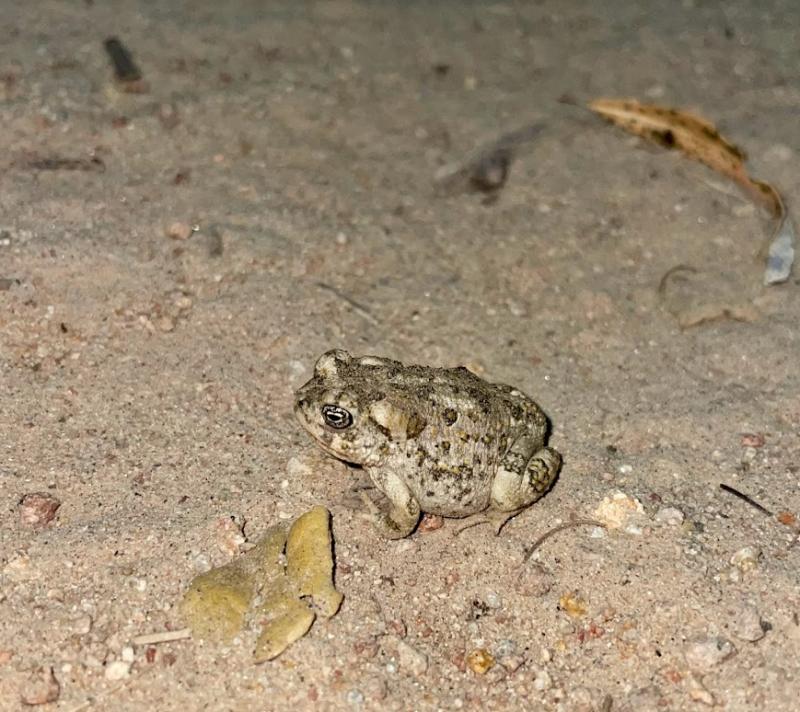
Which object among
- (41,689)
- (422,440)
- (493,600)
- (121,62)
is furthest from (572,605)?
(121,62)

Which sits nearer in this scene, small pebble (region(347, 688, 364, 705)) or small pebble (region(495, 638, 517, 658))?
small pebble (region(347, 688, 364, 705))

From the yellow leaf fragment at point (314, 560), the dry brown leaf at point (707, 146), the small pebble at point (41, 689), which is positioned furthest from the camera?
the dry brown leaf at point (707, 146)

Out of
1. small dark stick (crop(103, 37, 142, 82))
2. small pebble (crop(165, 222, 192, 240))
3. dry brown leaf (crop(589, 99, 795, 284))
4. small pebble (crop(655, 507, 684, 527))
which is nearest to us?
small pebble (crop(655, 507, 684, 527))

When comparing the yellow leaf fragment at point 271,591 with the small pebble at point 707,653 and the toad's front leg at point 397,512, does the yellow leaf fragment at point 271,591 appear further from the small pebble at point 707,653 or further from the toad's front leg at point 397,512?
the small pebble at point 707,653

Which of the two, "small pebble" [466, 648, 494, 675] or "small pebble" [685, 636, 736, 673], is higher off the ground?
"small pebble" [466, 648, 494, 675]

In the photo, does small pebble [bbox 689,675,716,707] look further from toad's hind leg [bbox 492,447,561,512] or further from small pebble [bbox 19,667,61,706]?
small pebble [bbox 19,667,61,706]

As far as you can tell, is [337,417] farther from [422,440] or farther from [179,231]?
[179,231]

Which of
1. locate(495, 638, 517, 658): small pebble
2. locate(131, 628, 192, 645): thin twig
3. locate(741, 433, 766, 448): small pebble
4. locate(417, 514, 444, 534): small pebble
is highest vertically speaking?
locate(131, 628, 192, 645): thin twig

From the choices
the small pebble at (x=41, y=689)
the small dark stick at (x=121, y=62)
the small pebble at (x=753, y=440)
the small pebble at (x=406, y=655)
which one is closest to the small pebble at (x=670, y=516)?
the small pebble at (x=753, y=440)

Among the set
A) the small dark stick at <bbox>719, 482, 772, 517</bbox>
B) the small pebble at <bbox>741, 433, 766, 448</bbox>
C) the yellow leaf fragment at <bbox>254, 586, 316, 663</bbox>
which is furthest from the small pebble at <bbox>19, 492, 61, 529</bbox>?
the small pebble at <bbox>741, 433, 766, 448</bbox>
